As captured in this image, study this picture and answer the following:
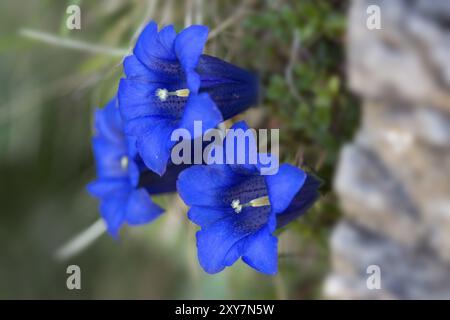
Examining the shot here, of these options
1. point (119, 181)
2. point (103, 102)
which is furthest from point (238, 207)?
point (103, 102)

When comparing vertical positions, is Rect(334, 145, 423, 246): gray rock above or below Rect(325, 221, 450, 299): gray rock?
above

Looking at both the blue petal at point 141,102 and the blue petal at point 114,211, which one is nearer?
the blue petal at point 141,102

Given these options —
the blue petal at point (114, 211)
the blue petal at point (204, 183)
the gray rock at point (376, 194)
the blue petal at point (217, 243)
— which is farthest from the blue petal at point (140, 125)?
the gray rock at point (376, 194)

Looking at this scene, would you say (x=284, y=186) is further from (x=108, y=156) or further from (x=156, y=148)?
(x=108, y=156)

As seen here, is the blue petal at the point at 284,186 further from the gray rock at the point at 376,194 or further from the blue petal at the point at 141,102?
the gray rock at the point at 376,194

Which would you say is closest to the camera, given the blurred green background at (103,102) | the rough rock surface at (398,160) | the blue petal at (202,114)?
the blue petal at (202,114)

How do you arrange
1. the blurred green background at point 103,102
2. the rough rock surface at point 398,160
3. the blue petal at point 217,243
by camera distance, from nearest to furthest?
the blue petal at point 217,243 < the rough rock surface at point 398,160 < the blurred green background at point 103,102

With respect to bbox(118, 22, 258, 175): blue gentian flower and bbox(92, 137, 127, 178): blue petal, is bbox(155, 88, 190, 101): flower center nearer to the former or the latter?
bbox(118, 22, 258, 175): blue gentian flower

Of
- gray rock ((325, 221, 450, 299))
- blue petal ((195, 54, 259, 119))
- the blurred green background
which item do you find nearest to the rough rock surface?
gray rock ((325, 221, 450, 299))
